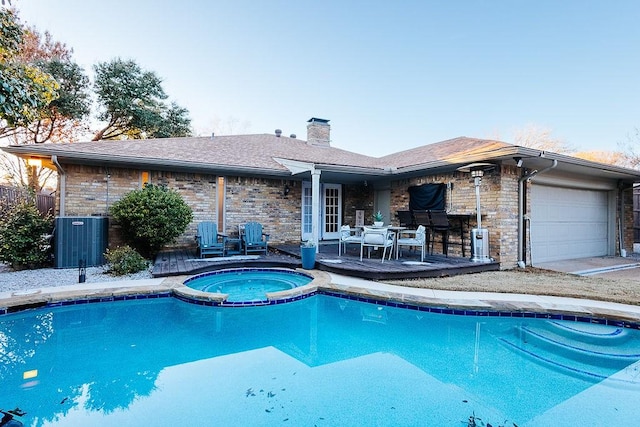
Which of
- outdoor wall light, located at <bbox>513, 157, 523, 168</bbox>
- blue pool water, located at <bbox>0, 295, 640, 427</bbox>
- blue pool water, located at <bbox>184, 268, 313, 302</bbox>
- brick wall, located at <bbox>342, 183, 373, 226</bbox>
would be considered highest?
outdoor wall light, located at <bbox>513, 157, 523, 168</bbox>

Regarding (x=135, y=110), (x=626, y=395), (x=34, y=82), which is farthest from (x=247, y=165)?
(x=135, y=110)

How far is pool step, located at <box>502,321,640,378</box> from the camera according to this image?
3.19m

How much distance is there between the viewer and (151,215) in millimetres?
6992

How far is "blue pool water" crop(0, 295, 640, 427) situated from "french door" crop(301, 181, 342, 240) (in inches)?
223

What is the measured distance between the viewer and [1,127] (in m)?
13.1

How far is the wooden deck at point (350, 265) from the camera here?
6.08 meters

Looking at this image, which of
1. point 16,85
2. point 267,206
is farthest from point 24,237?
point 267,206

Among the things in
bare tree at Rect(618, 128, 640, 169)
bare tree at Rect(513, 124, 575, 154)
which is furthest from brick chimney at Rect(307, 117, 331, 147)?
bare tree at Rect(618, 128, 640, 169)

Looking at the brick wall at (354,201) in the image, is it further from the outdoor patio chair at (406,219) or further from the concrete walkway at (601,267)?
the concrete walkway at (601,267)

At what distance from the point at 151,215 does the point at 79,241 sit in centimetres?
152

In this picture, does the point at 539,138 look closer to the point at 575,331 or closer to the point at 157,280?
the point at 575,331

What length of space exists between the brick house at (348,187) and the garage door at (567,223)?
29 mm

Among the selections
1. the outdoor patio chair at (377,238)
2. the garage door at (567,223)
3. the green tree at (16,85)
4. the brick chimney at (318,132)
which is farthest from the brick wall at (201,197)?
the garage door at (567,223)

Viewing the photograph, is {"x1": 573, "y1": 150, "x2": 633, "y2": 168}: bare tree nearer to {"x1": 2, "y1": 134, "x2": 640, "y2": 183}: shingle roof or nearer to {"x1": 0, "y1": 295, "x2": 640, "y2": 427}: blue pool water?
{"x1": 2, "y1": 134, "x2": 640, "y2": 183}: shingle roof
